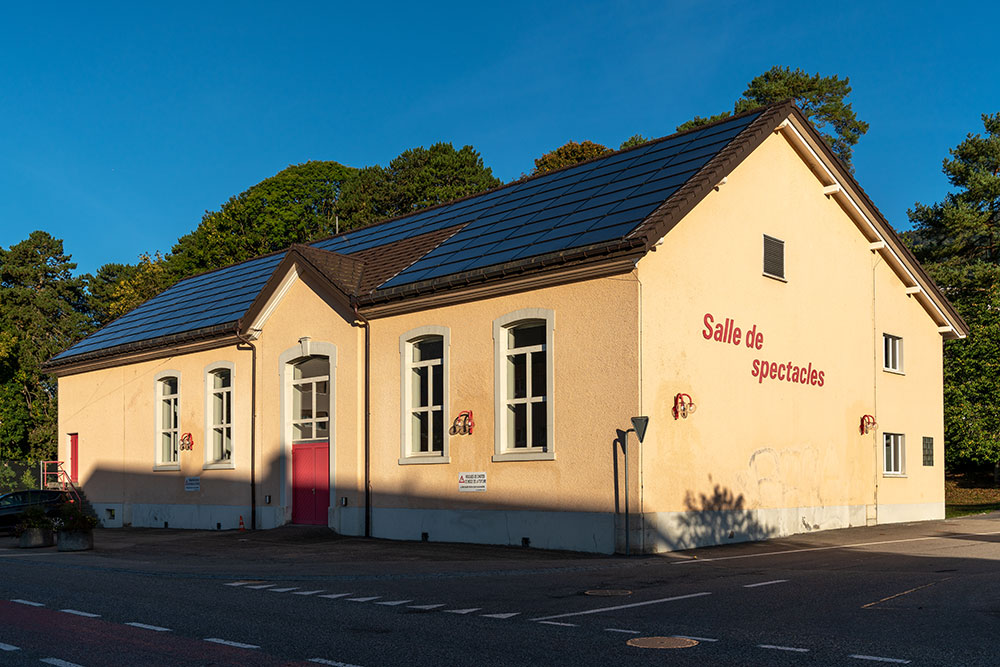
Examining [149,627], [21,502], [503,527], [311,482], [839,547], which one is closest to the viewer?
[149,627]

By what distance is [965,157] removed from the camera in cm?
4466

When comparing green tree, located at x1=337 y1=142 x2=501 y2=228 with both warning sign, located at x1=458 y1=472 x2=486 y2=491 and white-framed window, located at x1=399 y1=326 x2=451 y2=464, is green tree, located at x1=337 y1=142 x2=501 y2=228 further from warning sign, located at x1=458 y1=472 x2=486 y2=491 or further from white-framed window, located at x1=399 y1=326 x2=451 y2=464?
warning sign, located at x1=458 y1=472 x2=486 y2=491

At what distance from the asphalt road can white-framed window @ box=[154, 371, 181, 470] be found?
1081 centimetres

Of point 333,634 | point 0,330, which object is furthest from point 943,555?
point 0,330

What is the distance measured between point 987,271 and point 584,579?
107 feet

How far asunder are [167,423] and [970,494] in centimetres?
3177

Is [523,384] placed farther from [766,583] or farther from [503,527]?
[766,583]

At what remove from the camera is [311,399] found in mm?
24516

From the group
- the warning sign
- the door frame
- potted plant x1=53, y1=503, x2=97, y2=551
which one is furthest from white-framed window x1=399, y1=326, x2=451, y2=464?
potted plant x1=53, y1=503, x2=97, y2=551

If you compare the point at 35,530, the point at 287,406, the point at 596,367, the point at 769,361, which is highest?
the point at 769,361

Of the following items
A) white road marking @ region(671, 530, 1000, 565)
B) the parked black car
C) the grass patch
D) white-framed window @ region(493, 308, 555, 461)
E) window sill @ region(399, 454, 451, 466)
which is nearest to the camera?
white road marking @ region(671, 530, 1000, 565)

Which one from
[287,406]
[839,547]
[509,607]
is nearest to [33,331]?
[287,406]

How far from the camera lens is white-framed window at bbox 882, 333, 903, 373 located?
25859 mm

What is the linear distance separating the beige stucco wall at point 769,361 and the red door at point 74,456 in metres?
24.0
